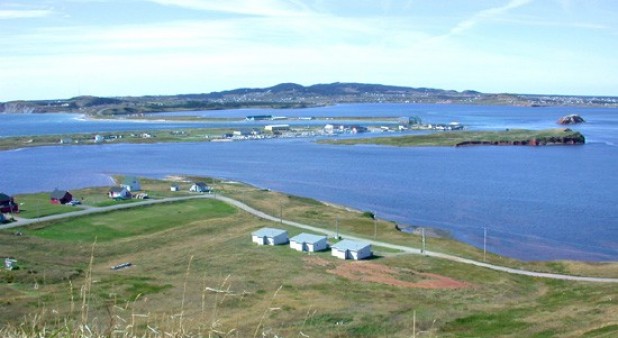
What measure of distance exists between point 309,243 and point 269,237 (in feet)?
9.37

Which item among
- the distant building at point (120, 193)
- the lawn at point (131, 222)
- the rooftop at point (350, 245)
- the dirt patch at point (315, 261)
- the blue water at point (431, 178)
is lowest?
the blue water at point (431, 178)

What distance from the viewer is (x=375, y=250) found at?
128ft

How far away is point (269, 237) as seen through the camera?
39969 mm

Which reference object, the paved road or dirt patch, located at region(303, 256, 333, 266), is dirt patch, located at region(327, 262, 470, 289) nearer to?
dirt patch, located at region(303, 256, 333, 266)

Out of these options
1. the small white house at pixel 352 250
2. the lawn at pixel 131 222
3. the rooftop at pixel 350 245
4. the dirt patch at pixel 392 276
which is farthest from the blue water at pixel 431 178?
the lawn at pixel 131 222

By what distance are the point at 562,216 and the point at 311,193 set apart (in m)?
24.6

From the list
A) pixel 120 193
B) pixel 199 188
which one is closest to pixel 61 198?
pixel 120 193

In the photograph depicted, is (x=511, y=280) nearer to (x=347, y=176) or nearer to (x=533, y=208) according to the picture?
(x=533, y=208)

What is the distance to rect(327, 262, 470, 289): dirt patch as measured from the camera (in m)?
31.3

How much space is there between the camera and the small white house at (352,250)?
36719 mm

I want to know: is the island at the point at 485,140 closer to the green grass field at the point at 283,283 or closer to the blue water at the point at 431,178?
the blue water at the point at 431,178

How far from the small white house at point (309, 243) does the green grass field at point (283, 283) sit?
2.05 ft

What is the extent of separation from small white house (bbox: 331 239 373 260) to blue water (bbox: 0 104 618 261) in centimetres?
1087

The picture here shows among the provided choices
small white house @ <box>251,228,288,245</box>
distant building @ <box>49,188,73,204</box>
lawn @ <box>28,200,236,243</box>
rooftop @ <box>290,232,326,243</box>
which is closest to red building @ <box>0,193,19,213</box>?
distant building @ <box>49,188,73,204</box>
